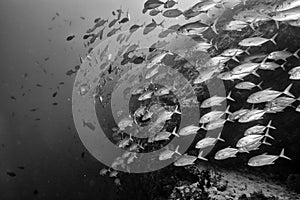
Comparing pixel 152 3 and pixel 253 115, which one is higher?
pixel 152 3

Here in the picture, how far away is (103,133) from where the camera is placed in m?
16.3

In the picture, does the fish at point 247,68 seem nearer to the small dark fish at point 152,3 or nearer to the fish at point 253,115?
the fish at point 253,115

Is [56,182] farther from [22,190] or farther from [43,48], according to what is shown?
[43,48]

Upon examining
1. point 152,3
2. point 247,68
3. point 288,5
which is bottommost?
point 247,68

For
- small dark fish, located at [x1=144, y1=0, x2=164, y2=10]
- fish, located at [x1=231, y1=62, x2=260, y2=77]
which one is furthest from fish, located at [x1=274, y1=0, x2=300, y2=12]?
small dark fish, located at [x1=144, y1=0, x2=164, y2=10]

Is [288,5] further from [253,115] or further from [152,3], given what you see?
[152,3]

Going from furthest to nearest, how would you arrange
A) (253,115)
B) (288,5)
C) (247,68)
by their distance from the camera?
1. (247,68)
2. (253,115)
3. (288,5)

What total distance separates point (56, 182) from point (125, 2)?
1873cm

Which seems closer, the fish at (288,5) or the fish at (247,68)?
the fish at (288,5)

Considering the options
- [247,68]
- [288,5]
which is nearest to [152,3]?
[247,68]

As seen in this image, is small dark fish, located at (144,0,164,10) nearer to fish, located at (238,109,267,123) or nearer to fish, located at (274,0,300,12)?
fish, located at (274,0,300,12)

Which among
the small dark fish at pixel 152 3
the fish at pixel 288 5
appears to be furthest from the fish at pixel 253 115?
the small dark fish at pixel 152 3

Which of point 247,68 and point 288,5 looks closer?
point 288,5

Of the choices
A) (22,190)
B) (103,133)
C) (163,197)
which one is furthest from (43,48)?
(163,197)
